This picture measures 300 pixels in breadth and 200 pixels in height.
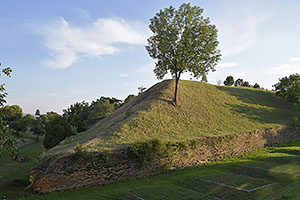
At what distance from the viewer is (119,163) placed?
14.1 m

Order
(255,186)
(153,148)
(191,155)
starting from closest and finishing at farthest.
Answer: (255,186) < (153,148) < (191,155)

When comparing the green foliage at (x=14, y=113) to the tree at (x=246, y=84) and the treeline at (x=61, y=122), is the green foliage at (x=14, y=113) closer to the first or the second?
the treeline at (x=61, y=122)

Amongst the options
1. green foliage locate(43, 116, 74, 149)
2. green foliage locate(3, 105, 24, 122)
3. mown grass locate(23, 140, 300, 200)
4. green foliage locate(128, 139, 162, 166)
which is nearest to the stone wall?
green foliage locate(128, 139, 162, 166)

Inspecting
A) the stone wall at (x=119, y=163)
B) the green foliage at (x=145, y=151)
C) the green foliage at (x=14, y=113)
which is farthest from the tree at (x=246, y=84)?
the green foliage at (x=14, y=113)

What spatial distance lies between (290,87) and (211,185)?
29181 millimetres

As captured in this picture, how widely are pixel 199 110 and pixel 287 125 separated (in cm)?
1077

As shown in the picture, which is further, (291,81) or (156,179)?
(291,81)

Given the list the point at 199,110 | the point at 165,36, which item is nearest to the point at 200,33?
the point at 165,36

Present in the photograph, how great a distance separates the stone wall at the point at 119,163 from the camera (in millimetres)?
12484

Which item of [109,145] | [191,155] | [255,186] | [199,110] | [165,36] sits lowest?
[255,186]

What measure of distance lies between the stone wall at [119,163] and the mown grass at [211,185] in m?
0.53

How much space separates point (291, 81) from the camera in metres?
34.1

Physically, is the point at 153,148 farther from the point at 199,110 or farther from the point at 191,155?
the point at 199,110

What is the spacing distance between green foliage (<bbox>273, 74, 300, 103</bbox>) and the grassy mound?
1.93 meters
